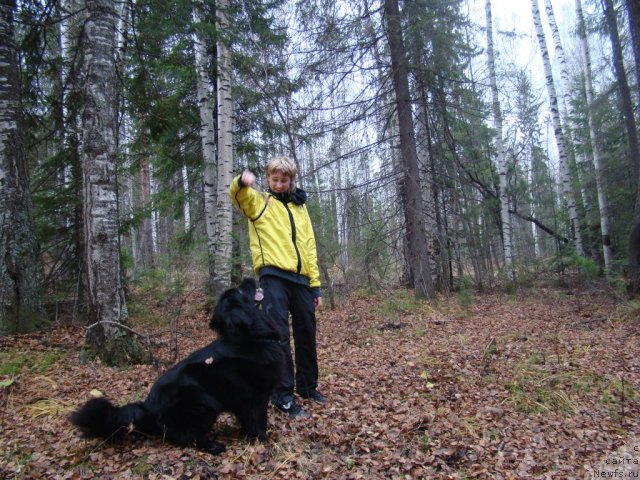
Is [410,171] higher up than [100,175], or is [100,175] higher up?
[410,171]

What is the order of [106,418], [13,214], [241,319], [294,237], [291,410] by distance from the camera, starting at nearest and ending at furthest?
[106,418] < [241,319] < [291,410] < [294,237] < [13,214]

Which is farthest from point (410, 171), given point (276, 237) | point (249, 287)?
point (249, 287)

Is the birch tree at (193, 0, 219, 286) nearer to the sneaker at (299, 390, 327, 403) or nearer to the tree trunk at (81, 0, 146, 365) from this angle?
the tree trunk at (81, 0, 146, 365)

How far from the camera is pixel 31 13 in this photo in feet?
20.3

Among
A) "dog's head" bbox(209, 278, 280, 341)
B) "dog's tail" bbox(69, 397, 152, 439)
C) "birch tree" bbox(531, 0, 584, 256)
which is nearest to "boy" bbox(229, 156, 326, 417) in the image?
"dog's head" bbox(209, 278, 280, 341)

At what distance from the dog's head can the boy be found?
41 cm

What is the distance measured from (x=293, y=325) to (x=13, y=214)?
4520 millimetres

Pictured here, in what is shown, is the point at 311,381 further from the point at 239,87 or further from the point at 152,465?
the point at 239,87

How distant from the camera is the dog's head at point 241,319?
9.62 ft

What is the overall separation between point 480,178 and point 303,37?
8923mm

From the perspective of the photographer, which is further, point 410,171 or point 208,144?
point 208,144

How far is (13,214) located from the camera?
568 centimetres

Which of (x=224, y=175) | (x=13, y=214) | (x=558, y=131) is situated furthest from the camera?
(x=558, y=131)

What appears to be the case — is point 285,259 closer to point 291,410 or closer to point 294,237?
point 294,237
